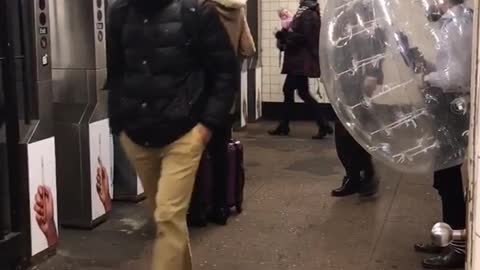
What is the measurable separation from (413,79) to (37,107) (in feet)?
7.13

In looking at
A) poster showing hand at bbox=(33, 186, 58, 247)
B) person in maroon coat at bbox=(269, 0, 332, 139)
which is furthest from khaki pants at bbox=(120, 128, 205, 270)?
person in maroon coat at bbox=(269, 0, 332, 139)

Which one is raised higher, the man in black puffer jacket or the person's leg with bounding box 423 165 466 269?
the man in black puffer jacket

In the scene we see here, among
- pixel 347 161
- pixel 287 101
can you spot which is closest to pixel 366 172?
pixel 347 161

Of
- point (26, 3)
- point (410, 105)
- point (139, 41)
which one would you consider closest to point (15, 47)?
point (26, 3)

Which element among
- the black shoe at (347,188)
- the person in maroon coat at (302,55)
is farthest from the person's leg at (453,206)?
the person in maroon coat at (302,55)

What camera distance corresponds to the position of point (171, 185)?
119 inches

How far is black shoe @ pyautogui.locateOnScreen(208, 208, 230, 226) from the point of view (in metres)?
4.88

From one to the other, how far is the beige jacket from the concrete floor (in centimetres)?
122

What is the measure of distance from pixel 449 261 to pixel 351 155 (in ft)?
5.53

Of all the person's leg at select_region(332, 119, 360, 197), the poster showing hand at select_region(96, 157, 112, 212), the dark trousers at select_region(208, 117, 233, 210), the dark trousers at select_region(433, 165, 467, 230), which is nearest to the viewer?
the dark trousers at select_region(433, 165, 467, 230)

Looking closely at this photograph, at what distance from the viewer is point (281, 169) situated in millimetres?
6703

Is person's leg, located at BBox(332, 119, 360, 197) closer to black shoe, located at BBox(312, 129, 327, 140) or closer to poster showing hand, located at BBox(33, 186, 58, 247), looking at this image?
poster showing hand, located at BBox(33, 186, 58, 247)

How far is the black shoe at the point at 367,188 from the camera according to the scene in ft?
18.7

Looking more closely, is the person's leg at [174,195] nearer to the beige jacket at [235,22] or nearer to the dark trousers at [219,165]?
the beige jacket at [235,22]
